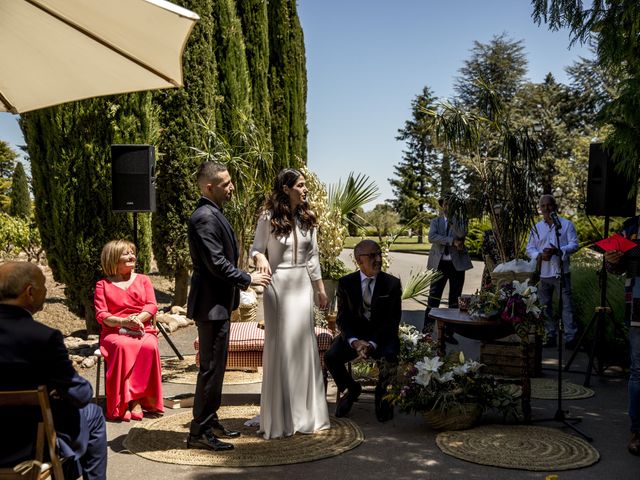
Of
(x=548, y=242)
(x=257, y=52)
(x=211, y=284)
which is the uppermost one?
(x=257, y=52)

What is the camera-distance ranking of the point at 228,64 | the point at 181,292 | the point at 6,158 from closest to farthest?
the point at 181,292
the point at 228,64
the point at 6,158

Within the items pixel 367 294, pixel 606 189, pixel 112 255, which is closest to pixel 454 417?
pixel 367 294

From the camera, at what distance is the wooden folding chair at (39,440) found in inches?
121

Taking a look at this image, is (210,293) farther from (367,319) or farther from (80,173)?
(80,173)

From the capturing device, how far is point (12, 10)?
3.68 m

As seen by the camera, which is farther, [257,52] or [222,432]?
[257,52]

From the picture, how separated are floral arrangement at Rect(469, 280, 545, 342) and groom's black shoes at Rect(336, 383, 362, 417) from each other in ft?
4.37

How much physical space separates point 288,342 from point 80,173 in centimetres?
500

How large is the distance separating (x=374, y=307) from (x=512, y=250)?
11.3 ft

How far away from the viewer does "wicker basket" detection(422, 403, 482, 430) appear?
5.45 meters

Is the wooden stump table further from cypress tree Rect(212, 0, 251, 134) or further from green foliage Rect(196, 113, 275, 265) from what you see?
cypress tree Rect(212, 0, 251, 134)

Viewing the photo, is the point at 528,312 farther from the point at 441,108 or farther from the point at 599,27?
the point at 441,108

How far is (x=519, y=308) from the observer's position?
580 centimetres

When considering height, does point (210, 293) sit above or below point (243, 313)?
above
